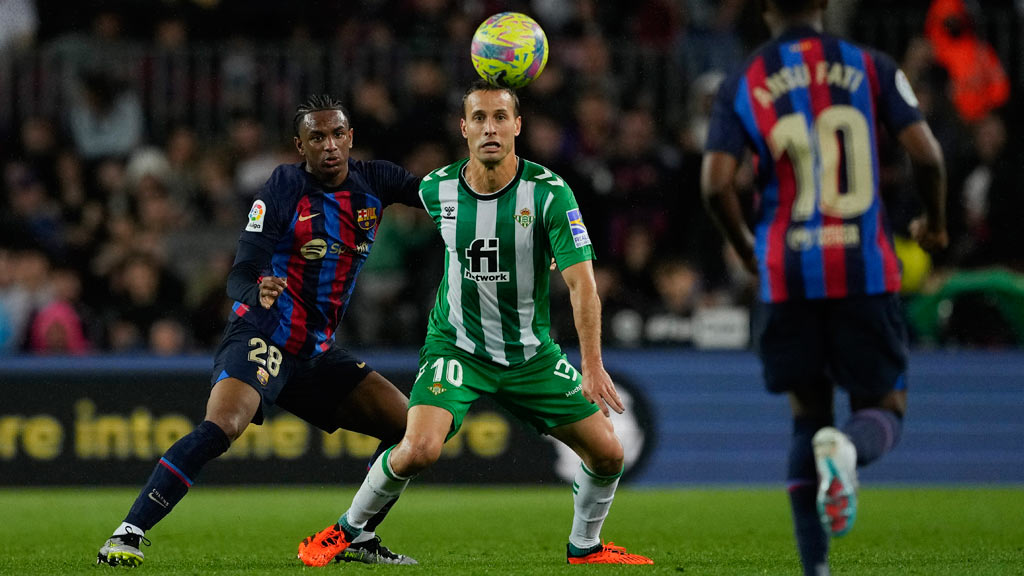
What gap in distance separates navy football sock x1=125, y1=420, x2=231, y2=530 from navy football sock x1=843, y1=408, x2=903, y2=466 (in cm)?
293

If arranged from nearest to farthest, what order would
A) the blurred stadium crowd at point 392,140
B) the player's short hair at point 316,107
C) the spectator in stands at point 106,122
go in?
the player's short hair at point 316,107, the blurred stadium crowd at point 392,140, the spectator in stands at point 106,122

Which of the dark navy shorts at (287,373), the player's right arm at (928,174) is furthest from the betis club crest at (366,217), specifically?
the player's right arm at (928,174)

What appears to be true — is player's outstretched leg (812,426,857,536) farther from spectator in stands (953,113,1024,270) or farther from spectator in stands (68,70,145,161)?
spectator in stands (68,70,145,161)

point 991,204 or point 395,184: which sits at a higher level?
point 395,184

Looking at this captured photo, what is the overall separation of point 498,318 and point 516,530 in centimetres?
232

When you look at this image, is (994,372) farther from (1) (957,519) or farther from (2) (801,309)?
(2) (801,309)

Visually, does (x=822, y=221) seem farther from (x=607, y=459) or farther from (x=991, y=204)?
(x=991, y=204)

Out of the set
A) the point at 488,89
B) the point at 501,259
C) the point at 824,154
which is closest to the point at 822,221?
the point at 824,154

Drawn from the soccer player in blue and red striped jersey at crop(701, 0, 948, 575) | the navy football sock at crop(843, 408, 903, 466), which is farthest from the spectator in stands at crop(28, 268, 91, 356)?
the navy football sock at crop(843, 408, 903, 466)

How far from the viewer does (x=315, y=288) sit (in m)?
6.87

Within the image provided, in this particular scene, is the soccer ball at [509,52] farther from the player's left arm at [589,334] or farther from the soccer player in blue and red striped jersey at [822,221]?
the soccer player in blue and red striped jersey at [822,221]

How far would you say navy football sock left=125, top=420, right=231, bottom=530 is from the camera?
6.29 metres

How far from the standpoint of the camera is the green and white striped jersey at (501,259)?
21.1 feet

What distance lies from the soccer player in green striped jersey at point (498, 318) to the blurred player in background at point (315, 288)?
393 mm
